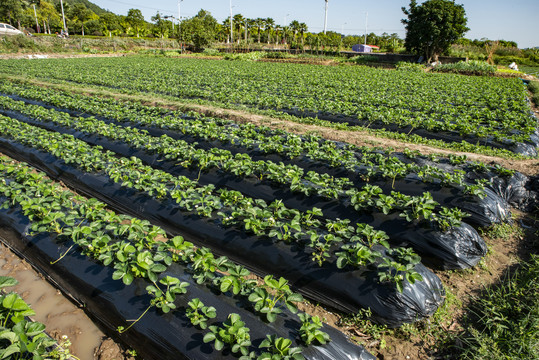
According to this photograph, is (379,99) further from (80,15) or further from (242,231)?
(80,15)

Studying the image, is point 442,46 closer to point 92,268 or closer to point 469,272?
point 469,272

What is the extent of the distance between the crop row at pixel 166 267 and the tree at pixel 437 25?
35.0 metres

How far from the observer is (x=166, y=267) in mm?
3258

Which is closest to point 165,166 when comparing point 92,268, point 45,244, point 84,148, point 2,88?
point 84,148

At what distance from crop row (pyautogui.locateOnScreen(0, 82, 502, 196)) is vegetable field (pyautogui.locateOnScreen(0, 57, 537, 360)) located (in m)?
0.04

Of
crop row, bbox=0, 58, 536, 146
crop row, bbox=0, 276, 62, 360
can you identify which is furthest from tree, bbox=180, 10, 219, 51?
A: crop row, bbox=0, 276, 62, 360

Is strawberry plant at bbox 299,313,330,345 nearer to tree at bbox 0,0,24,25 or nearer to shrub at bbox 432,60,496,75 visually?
shrub at bbox 432,60,496,75

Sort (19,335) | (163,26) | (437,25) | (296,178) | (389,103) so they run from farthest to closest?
(163,26)
(437,25)
(389,103)
(296,178)
(19,335)

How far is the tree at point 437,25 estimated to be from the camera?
30359mm

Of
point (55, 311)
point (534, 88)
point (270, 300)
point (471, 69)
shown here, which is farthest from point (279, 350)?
point (471, 69)

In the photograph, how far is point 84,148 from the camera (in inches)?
262

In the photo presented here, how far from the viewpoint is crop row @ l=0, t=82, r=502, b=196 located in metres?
5.36

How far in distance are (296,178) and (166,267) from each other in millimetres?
2438

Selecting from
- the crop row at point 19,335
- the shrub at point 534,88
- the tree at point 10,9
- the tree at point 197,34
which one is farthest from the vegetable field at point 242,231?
the tree at point 10,9
